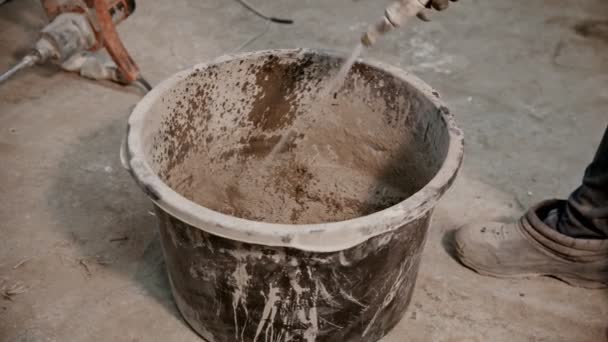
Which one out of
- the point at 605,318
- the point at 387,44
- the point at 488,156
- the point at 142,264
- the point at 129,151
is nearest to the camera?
the point at 129,151

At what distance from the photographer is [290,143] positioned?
1596 millimetres

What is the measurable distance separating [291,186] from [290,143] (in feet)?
0.41

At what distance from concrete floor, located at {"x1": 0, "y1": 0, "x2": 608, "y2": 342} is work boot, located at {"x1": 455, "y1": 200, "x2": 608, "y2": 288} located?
0.04 metres

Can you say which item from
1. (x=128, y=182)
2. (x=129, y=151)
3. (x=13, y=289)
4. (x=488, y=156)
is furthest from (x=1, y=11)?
(x=488, y=156)

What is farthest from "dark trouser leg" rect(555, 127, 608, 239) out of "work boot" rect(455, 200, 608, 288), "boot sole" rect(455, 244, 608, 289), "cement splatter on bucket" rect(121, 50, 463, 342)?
"cement splatter on bucket" rect(121, 50, 463, 342)

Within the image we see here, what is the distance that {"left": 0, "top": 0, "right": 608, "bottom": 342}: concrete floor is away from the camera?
1.39 meters

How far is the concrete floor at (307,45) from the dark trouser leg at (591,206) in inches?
7.4

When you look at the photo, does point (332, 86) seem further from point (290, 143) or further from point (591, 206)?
point (591, 206)

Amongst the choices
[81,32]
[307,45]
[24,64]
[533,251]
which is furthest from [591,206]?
[24,64]

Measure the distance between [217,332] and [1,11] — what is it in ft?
7.21

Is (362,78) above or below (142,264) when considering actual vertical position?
above

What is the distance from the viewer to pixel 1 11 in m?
2.68

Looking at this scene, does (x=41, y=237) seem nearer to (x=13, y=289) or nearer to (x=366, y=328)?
(x=13, y=289)

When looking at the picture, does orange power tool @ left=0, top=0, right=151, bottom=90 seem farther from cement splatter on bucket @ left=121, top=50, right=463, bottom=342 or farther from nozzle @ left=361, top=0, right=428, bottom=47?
nozzle @ left=361, top=0, right=428, bottom=47
